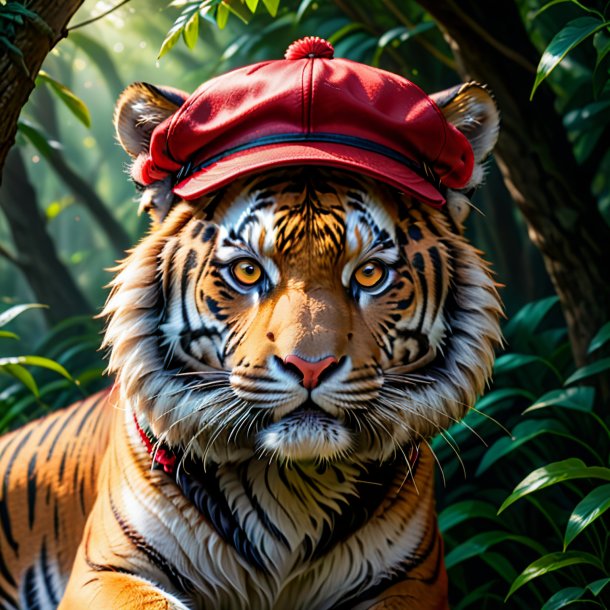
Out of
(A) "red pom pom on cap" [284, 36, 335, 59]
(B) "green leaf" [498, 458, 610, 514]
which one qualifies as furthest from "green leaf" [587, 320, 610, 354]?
(A) "red pom pom on cap" [284, 36, 335, 59]

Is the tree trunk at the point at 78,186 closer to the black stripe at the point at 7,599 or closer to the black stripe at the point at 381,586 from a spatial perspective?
the black stripe at the point at 7,599

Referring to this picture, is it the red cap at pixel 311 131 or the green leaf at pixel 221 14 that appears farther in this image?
the green leaf at pixel 221 14

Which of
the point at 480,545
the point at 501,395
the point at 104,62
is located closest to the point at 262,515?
the point at 480,545

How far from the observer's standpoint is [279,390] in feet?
4.59

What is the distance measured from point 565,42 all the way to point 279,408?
3.17 ft

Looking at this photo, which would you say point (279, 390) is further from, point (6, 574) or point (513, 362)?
point (513, 362)

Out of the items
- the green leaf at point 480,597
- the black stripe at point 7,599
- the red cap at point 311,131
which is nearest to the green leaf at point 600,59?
Answer: the red cap at point 311,131

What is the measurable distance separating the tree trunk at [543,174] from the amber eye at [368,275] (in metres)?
1.07

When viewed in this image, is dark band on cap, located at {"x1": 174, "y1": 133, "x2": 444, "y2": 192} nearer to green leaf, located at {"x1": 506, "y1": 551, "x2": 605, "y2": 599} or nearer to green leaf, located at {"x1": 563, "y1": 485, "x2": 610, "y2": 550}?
green leaf, located at {"x1": 563, "y1": 485, "x2": 610, "y2": 550}

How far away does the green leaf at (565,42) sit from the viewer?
1846 millimetres

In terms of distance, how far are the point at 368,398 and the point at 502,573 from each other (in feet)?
3.55

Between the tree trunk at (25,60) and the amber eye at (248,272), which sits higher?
the tree trunk at (25,60)

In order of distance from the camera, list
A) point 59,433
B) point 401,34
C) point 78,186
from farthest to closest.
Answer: point 78,186 → point 401,34 → point 59,433

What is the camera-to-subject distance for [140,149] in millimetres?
1699
